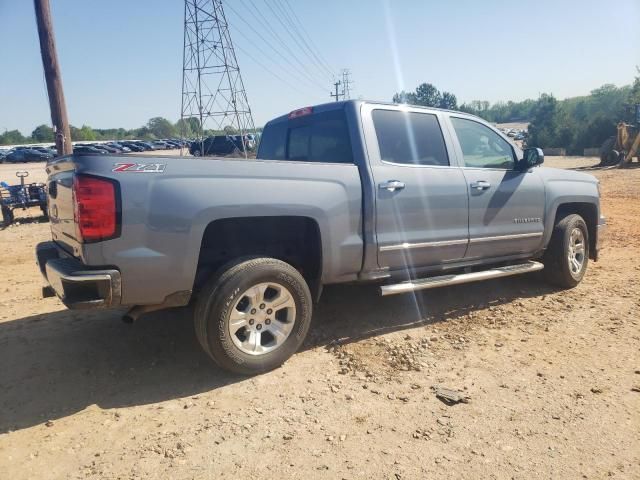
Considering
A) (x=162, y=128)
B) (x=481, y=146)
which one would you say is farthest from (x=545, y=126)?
(x=162, y=128)

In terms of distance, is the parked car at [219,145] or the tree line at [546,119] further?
the tree line at [546,119]

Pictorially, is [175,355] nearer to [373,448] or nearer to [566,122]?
[373,448]

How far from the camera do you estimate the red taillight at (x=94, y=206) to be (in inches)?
112

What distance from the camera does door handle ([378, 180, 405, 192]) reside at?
3.85 metres

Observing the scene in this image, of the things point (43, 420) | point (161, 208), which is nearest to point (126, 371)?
point (43, 420)

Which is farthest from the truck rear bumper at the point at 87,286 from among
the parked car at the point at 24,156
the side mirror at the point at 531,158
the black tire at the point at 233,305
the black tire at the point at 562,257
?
the parked car at the point at 24,156

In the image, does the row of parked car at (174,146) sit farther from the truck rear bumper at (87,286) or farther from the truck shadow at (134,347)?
the truck rear bumper at (87,286)

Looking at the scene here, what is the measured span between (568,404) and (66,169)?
3.57 meters

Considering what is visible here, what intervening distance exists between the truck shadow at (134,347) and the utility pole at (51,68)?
17.5ft

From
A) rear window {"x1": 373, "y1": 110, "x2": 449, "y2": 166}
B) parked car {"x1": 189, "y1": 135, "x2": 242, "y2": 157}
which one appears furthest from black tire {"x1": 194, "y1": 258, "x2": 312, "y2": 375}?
parked car {"x1": 189, "y1": 135, "x2": 242, "y2": 157}

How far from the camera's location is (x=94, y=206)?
2.84m

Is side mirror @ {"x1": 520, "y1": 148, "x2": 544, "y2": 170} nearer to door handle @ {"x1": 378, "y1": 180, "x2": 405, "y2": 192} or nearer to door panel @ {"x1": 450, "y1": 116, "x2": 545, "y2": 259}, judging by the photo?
door panel @ {"x1": 450, "y1": 116, "x2": 545, "y2": 259}

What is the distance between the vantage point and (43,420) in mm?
2902

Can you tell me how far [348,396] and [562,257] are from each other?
3295mm
